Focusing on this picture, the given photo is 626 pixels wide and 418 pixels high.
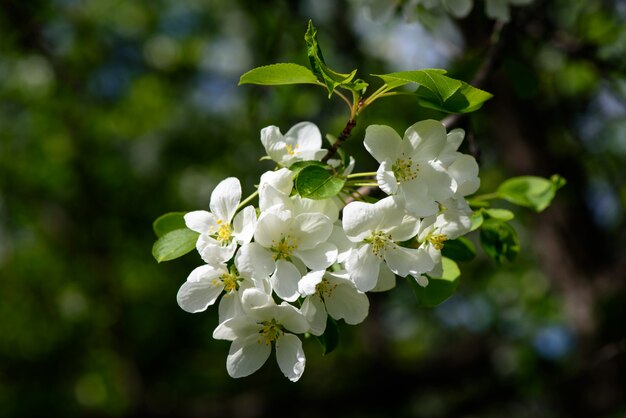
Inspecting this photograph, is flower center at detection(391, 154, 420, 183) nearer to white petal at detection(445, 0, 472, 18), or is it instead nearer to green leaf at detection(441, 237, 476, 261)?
green leaf at detection(441, 237, 476, 261)

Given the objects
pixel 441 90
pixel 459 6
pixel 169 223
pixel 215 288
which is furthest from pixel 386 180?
pixel 459 6

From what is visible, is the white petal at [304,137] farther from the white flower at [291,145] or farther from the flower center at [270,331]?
the flower center at [270,331]

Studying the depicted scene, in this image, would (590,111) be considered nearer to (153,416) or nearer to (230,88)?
(230,88)

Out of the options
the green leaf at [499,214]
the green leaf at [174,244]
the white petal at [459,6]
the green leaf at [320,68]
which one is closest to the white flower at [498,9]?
the white petal at [459,6]

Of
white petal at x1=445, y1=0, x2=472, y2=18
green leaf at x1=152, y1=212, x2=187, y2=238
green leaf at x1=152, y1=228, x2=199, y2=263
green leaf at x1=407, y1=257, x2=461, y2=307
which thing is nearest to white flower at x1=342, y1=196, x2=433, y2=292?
green leaf at x1=407, y1=257, x2=461, y2=307

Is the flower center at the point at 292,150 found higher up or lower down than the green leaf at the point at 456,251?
higher up

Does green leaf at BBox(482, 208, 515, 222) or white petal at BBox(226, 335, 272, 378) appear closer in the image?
white petal at BBox(226, 335, 272, 378)

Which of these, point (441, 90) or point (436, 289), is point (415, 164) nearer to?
point (441, 90)

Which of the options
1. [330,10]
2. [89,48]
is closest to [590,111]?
[330,10]
